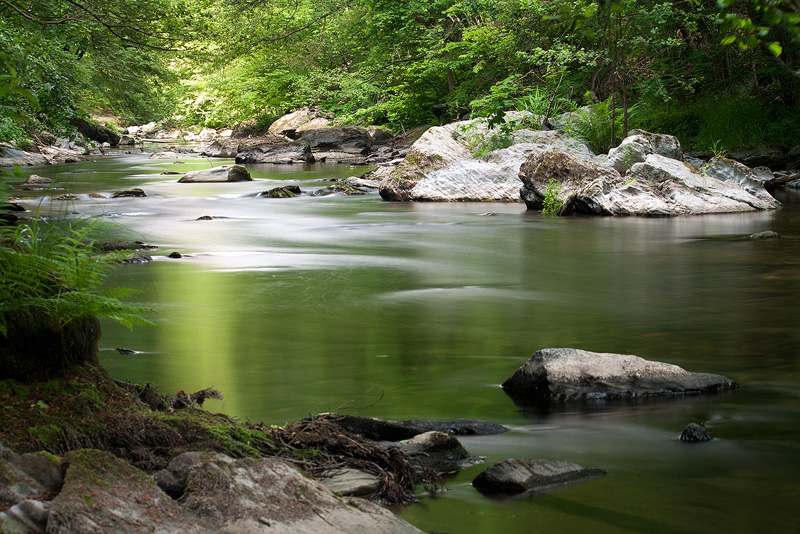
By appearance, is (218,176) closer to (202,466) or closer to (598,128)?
(598,128)

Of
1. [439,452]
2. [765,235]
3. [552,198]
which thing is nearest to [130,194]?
[552,198]

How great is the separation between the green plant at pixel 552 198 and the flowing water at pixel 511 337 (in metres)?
1.75

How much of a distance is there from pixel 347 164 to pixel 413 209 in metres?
13.5

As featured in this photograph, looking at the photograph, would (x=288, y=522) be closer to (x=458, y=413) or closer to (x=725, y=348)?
(x=458, y=413)

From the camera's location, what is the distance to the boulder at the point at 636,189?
15406 millimetres

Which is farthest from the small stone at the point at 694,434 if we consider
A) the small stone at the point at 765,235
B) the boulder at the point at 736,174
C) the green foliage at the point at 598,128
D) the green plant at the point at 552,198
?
the green foliage at the point at 598,128

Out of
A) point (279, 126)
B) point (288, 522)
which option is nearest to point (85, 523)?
point (288, 522)

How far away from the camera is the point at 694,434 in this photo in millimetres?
3955

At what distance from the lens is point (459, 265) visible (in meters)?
10.4

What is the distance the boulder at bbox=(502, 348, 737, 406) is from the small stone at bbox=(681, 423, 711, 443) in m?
0.63

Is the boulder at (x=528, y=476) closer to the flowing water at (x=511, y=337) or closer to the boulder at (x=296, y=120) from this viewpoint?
the flowing water at (x=511, y=337)

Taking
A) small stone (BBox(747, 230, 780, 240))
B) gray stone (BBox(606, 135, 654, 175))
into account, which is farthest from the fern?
gray stone (BBox(606, 135, 654, 175))

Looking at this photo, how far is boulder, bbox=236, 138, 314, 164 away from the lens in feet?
106

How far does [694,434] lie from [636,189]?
12378 mm
